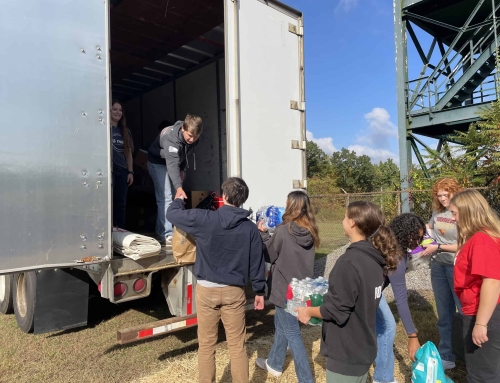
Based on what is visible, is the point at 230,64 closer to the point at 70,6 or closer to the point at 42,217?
the point at 70,6

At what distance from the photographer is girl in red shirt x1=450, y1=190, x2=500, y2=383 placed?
6.73 ft

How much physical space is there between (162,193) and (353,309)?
2.77 metres

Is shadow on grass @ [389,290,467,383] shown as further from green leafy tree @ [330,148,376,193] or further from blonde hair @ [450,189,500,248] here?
green leafy tree @ [330,148,376,193]

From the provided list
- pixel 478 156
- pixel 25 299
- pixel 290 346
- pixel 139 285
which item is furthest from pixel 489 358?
pixel 478 156

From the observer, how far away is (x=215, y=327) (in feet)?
8.78

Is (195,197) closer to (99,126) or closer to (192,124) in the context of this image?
(192,124)

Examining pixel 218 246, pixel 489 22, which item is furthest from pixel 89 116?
pixel 489 22

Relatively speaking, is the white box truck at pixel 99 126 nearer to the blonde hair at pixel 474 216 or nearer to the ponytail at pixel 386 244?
the ponytail at pixel 386 244

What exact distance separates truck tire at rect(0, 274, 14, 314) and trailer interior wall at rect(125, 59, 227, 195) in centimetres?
275

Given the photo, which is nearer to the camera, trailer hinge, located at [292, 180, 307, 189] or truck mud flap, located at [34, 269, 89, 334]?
truck mud flap, located at [34, 269, 89, 334]

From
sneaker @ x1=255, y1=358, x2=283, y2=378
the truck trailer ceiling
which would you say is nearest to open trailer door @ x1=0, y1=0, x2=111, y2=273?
sneaker @ x1=255, y1=358, x2=283, y2=378

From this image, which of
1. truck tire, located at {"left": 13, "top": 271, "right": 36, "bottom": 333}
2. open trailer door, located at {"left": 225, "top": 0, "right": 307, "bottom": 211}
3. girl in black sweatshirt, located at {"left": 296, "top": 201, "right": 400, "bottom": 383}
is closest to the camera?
girl in black sweatshirt, located at {"left": 296, "top": 201, "right": 400, "bottom": 383}

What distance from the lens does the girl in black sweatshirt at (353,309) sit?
6.25 ft

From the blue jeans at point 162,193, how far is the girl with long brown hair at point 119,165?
394 millimetres
